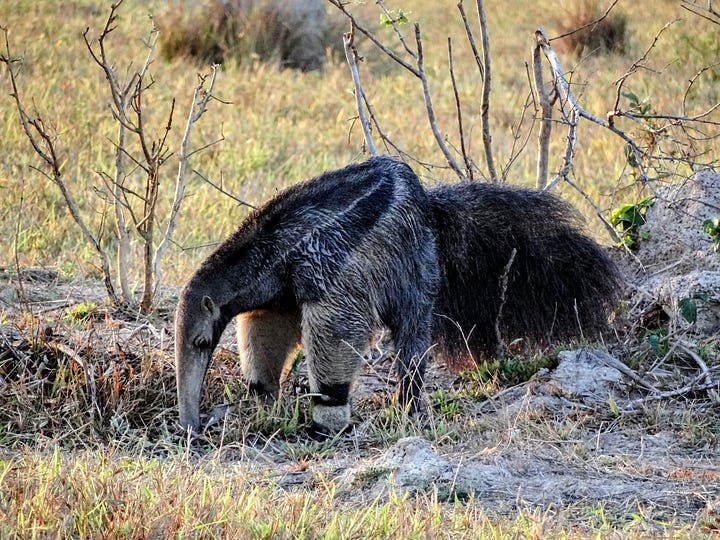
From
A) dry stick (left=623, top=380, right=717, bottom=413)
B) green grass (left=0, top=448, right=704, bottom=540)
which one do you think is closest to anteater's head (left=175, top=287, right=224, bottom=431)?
green grass (left=0, top=448, right=704, bottom=540)

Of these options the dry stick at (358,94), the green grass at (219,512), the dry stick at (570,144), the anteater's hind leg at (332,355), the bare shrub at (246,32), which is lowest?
the green grass at (219,512)

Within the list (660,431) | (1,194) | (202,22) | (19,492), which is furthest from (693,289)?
(202,22)

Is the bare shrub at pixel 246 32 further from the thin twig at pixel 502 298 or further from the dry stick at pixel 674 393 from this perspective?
the dry stick at pixel 674 393

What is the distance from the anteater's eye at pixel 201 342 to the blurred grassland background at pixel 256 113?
8.39ft

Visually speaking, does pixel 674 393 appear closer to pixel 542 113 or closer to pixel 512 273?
pixel 512 273

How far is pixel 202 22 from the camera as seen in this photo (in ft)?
49.0

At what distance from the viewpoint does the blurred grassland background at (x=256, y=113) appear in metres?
9.38

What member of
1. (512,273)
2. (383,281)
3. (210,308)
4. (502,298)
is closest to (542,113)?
(512,273)

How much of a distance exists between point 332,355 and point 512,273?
1.27m

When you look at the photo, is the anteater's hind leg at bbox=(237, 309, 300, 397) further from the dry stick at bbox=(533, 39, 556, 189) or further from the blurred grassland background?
the dry stick at bbox=(533, 39, 556, 189)

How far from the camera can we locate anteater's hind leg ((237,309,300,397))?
5840 mm

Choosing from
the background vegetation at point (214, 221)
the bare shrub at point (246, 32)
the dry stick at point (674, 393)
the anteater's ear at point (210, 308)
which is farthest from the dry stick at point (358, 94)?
the bare shrub at point (246, 32)

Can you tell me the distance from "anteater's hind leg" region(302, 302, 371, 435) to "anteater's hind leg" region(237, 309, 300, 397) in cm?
37

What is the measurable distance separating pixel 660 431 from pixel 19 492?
126 inches
